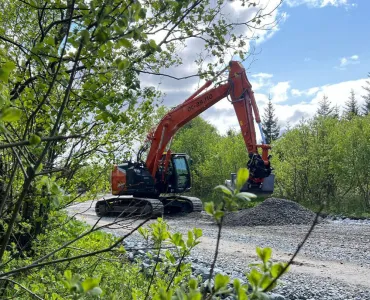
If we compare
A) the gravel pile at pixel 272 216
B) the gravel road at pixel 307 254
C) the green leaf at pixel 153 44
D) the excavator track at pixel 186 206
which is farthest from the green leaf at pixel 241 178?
the excavator track at pixel 186 206

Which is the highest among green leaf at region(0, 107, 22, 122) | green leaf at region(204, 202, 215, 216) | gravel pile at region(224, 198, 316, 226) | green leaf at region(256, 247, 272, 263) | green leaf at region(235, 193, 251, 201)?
green leaf at region(0, 107, 22, 122)

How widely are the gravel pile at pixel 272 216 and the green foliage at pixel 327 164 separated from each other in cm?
314

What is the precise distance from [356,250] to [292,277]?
11.4ft

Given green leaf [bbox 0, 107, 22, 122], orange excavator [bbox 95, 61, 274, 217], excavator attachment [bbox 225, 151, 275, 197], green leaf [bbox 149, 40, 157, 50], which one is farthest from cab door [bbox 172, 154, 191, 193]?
green leaf [bbox 0, 107, 22, 122]

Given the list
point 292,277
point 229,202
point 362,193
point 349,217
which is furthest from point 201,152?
point 229,202

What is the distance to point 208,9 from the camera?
250 cm

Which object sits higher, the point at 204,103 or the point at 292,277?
the point at 204,103

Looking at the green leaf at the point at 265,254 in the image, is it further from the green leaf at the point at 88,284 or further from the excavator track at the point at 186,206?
the excavator track at the point at 186,206

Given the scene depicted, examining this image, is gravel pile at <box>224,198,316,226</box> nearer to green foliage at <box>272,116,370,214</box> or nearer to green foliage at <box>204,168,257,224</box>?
green foliage at <box>272,116,370,214</box>

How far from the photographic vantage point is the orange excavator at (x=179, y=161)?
43.3 feet

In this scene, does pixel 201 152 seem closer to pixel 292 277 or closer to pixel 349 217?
pixel 349 217

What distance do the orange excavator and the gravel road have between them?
1.54m

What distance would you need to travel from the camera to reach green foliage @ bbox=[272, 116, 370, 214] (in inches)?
787

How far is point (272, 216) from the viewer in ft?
50.5
